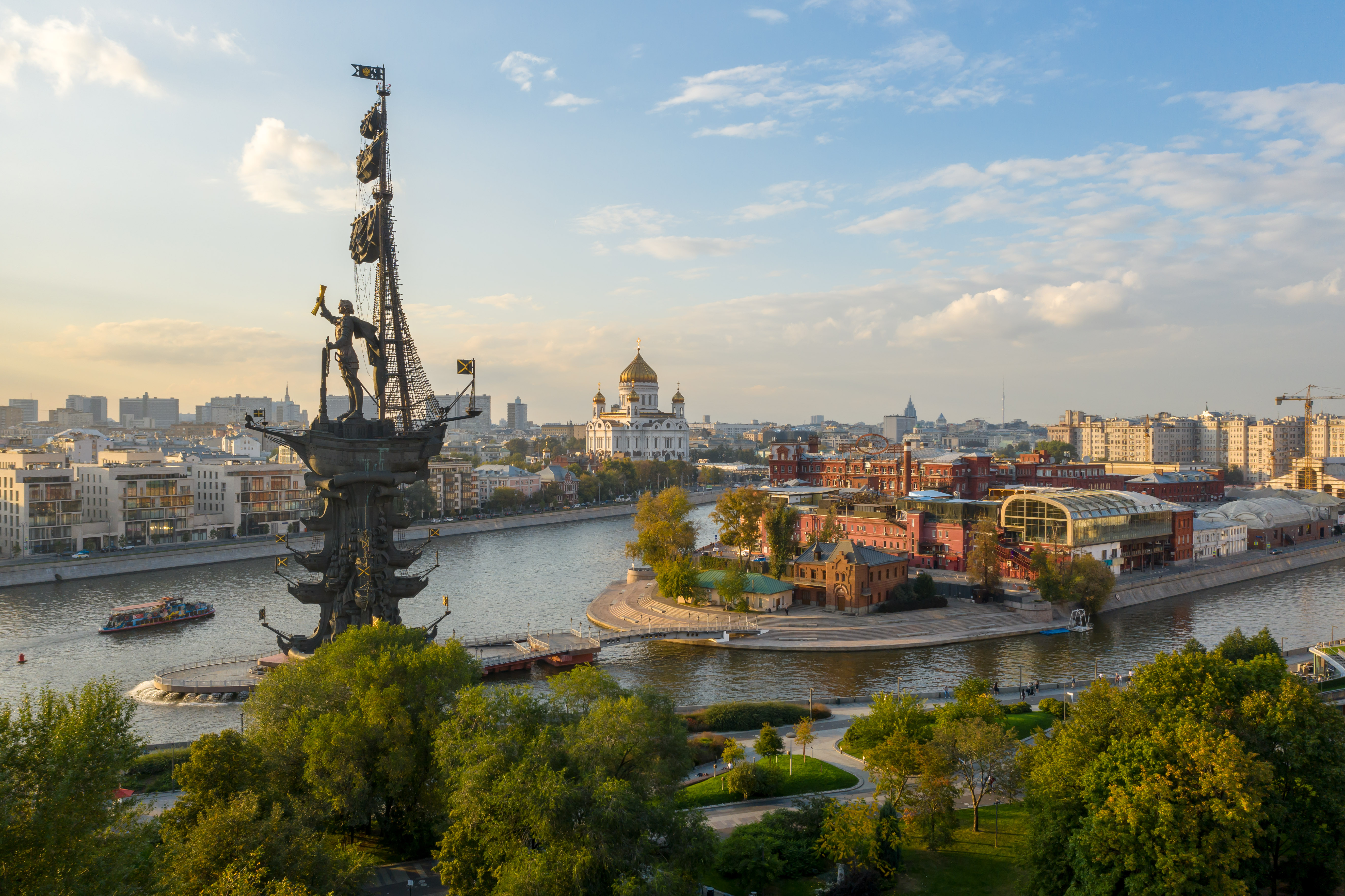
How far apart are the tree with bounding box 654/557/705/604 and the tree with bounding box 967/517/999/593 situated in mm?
14988

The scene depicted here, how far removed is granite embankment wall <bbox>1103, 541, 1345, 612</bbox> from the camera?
2140 inches

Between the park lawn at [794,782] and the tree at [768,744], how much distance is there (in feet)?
0.74

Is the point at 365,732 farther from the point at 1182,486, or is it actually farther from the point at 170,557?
the point at 1182,486

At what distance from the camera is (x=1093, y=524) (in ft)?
185

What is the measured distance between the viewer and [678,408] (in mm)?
154375

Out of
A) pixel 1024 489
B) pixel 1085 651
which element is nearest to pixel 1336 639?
pixel 1085 651

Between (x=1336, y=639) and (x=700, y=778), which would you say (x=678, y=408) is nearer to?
(x=1336, y=639)

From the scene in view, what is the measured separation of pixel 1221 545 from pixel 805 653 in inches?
1716

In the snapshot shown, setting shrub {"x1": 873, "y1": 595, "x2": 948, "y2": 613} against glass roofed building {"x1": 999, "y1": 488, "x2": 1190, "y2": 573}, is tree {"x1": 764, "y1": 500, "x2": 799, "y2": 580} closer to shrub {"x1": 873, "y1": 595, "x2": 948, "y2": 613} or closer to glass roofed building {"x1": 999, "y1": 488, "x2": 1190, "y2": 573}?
shrub {"x1": 873, "y1": 595, "x2": 948, "y2": 613}

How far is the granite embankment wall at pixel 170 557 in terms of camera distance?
57.1 meters

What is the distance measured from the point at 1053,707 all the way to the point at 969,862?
11.1 metres

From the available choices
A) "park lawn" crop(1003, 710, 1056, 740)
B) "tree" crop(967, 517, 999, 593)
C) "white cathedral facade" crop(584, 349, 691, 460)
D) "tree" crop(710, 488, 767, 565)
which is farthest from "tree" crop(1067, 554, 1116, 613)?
"white cathedral facade" crop(584, 349, 691, 460)

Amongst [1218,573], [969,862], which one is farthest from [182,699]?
[1218,573]

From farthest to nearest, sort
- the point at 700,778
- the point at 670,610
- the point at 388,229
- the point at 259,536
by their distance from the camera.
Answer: the point at 259,536 → the point at 670,610 → the point at 388,229 → the point at 700,778
